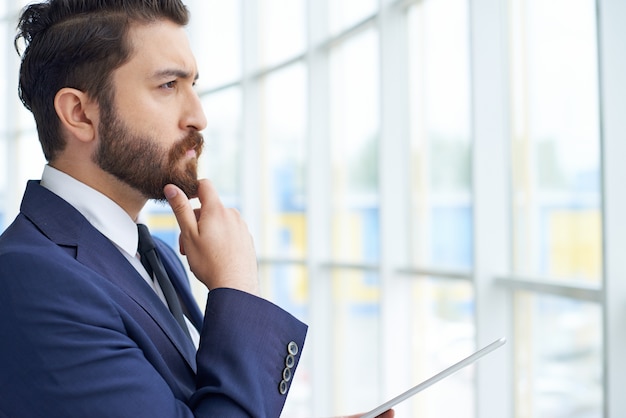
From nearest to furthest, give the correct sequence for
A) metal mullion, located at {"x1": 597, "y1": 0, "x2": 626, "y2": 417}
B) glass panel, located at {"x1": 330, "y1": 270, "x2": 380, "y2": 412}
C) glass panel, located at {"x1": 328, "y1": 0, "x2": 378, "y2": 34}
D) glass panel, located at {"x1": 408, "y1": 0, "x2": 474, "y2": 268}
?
metal mullion, located at {"x1": 597, "y1": 0, "x2": 626, "y2": 417}, glass panel, located at {"x1": 408, "y1": 0, "x2": 474, "y2": 268}, glass panel, located at {"x1": 328, "y1": 0, "x2": 378, "y2": 34}, glass panel, located at {"x1": 330, "y1": 270, "x2": 380, "y2": 412}

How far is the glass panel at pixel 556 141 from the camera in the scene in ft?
8.48

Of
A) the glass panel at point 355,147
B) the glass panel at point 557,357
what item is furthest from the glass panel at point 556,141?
the glass panel at point 355,147

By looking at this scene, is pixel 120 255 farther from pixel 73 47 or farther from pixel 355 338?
Answer: pixel 355 338

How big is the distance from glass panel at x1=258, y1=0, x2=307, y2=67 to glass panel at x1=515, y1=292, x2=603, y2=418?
3.12 m

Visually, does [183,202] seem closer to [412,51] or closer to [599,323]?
[599,323]

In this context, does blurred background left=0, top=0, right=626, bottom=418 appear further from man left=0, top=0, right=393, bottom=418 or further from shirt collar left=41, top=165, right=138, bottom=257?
shirt collar left=41, top=165, right=138, bottom=257

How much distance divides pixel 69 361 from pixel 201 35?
237 inches

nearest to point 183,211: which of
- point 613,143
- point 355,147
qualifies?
point 613,143

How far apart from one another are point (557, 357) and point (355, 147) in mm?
A: 2397

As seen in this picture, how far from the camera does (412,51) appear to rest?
406cm

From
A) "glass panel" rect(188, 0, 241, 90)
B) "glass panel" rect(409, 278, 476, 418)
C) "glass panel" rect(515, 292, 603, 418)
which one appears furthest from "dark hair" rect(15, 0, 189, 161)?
"glass panel" rect(188, 0, 241, 90)

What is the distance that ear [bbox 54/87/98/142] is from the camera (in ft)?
5.33

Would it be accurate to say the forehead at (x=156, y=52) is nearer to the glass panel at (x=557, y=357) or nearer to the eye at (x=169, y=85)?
the eye at (x=169, y=85)

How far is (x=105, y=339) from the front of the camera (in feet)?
4.28
